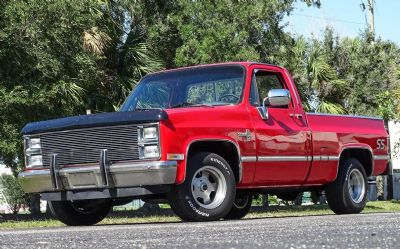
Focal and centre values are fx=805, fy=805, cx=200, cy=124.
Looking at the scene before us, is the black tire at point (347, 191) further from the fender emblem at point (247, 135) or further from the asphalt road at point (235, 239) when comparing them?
the asphalt road at point (235, 239)

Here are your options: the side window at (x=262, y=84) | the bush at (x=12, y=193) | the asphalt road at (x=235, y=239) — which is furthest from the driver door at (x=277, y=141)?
the bush at (x=12, y=193)

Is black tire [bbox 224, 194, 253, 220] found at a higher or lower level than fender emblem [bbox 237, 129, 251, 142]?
lower

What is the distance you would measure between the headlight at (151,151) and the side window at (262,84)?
1.62 metres

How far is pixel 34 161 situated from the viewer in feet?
30.7

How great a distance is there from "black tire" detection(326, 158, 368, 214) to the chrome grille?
3306mm

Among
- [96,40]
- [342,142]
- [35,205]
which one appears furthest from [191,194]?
[35,205]

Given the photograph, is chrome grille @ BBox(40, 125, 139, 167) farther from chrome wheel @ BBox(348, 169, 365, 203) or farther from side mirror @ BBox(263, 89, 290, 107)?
chrome wheel @ BBox(348, 169, 365, 203)

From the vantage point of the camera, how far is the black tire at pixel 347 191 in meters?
10.6

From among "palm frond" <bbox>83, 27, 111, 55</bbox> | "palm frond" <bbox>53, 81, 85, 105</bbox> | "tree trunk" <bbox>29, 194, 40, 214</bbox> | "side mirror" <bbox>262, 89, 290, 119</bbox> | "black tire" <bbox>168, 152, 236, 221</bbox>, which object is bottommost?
"tree trunk" <bbox>29, 194, 40, 214</bbox>

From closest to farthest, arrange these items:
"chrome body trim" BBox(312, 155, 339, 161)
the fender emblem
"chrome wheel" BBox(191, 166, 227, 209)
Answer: "chrome wheel" BBox(191, 166, 227, 209) < the fender emblem < "chrome body trim" BBox(312, 155, 339, 161)

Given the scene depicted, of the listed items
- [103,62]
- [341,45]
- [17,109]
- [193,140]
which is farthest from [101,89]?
[341,45]

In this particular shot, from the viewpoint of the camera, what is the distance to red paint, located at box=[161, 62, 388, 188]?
28.1 ft

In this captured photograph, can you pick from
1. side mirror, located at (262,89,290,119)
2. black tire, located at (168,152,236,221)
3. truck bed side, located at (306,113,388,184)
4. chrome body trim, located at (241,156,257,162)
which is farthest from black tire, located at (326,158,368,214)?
black tire, located at (168,152,236,221)

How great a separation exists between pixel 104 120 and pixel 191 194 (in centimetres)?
123
